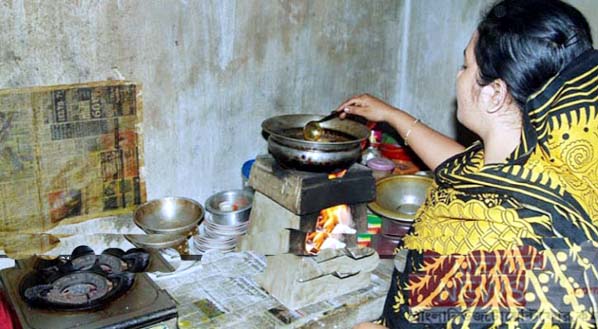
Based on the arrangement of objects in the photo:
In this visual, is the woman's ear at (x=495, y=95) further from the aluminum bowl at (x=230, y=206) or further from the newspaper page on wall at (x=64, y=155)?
the newspaper page on wall at (x=64, y=155)

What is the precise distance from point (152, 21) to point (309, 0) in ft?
3.03

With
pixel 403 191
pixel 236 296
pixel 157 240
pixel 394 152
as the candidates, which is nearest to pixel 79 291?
pixel 236 296

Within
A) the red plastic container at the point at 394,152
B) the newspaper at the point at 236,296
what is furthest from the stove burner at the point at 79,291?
the red plastic container at the point at 394,152

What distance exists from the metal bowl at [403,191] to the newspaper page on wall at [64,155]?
4.22 ft

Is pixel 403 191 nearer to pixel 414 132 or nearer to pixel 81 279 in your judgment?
pixel 414 132

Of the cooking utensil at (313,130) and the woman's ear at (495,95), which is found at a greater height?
the woman's ear at (495,95)

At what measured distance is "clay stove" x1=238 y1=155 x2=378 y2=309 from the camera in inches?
89.2

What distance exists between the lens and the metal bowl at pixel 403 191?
290 centimetres

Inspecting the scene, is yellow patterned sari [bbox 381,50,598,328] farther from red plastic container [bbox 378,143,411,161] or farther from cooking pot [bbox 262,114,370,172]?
red plastic container [bbox 378,143,411,161]

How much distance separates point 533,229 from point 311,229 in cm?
107

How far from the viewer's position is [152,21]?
8.57 ft

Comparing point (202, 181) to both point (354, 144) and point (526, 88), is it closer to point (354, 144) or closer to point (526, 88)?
point (354, 144)

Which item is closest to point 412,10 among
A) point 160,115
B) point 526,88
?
point 160,115

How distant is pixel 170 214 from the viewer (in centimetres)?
288
